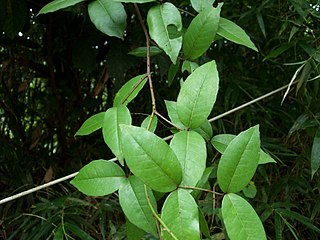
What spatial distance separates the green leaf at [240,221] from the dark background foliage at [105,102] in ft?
1.22

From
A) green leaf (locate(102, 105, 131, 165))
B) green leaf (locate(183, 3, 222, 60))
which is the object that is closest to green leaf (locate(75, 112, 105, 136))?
green leaf (locate(102, 105, 131, 165))

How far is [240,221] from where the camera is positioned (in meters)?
0.37

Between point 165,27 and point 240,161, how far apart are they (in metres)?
0.18

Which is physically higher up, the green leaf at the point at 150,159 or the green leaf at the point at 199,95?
the green leaf at the point at 199,95

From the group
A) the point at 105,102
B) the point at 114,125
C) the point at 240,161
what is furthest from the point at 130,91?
the point at 105,102

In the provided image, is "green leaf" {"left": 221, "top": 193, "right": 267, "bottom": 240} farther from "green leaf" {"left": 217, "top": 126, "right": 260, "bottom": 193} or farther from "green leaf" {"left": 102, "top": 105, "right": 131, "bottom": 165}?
"green leaf" {"left": 102, "top": 105, "right": 131, "bottom": 165}

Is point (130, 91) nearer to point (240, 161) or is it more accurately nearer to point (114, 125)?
point (114, 125)

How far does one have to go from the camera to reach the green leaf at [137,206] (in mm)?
411

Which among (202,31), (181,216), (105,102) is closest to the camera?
(181,216)

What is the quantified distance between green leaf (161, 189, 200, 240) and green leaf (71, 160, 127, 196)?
0.26 ft

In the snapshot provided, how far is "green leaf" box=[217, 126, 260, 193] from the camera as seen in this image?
39 cm

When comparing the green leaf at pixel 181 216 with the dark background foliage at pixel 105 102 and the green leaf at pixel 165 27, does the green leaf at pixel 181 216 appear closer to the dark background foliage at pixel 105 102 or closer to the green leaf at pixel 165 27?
the green leaf at pixel 165 27

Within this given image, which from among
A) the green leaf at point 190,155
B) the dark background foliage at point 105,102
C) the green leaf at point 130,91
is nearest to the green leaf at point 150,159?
the green leaf at point 190,155

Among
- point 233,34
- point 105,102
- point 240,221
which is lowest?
point 105,102
